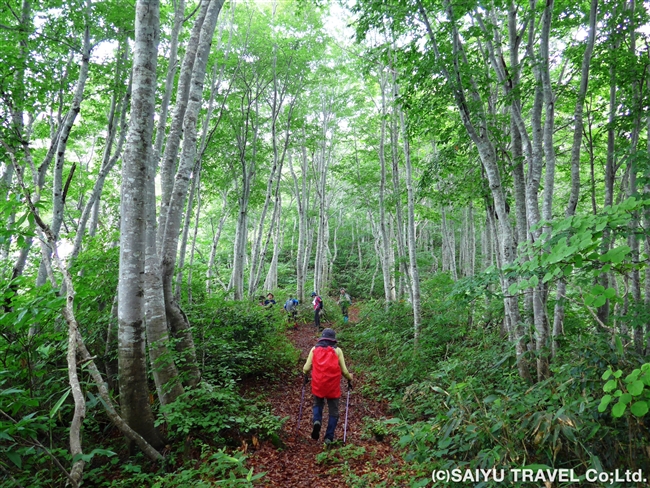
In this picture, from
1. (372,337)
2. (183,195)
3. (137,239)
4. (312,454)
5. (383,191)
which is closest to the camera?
(137,239)

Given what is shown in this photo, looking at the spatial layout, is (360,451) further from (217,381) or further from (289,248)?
(289,248)

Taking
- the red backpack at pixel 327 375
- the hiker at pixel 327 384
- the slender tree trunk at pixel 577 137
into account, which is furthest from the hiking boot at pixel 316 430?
the slender tree trunk at pixel 577 137

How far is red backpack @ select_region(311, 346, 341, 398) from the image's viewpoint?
4688 millimetres

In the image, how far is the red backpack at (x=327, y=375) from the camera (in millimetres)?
4688

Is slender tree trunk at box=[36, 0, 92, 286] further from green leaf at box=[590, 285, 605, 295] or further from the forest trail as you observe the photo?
green leaf at box=[590, 285, 605, 295]

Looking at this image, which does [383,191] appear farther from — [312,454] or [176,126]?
[312,454]

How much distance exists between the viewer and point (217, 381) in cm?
564

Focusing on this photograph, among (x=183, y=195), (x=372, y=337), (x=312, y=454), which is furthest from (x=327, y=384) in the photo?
(x=372, y=337)

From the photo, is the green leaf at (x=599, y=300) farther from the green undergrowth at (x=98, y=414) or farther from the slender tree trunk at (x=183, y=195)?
the slender tree trunk at (x=183, y=195)

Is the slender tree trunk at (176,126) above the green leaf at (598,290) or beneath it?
above

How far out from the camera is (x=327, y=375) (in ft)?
15.4

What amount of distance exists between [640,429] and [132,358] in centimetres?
482

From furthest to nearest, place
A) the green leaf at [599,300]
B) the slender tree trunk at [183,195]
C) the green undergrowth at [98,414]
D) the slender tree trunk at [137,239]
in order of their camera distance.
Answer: the slender tree trunk at [183,195] < the slender tree trunk at [137,239] < the green undergrowth at [98,414] < the green leaf at [599,300]

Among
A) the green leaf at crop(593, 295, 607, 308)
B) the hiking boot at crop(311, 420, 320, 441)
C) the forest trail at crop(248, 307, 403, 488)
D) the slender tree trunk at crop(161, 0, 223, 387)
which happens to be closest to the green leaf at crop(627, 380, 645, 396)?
the green leaf at crop(593, 295, 607, 308)
